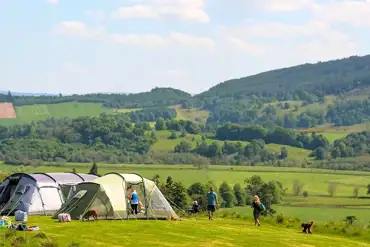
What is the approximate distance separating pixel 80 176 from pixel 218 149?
159 meters

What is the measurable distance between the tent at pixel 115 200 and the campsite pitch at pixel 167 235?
112cm

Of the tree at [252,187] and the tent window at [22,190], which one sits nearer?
the tent window at [22,190]

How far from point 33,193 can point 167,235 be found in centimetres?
A: 1186

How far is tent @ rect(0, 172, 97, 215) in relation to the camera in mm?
37062

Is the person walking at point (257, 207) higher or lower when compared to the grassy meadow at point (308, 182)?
higher

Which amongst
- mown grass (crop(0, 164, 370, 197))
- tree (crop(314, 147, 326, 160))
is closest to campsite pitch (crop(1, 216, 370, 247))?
mown grass (crop(0, 164, 370, 197))

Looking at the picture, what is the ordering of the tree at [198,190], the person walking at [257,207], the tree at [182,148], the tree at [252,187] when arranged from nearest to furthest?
the person walking at [257,207]
the tree at [198,190]
the tree at [252,187]
the tree at [182,148]

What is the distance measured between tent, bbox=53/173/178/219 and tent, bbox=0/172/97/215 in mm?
3880

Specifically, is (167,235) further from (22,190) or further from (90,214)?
(22,190)

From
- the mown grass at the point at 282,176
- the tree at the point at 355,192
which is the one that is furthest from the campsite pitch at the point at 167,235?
the mown grass at the point at 282,176

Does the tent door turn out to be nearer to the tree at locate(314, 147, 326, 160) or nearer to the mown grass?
the mown grass

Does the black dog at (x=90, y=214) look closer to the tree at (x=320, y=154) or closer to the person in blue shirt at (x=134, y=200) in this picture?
the person in blue shirt at (x=134, y=200)

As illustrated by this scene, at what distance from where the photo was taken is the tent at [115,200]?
3325cm

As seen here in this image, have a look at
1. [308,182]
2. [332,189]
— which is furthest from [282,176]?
[332,189]
